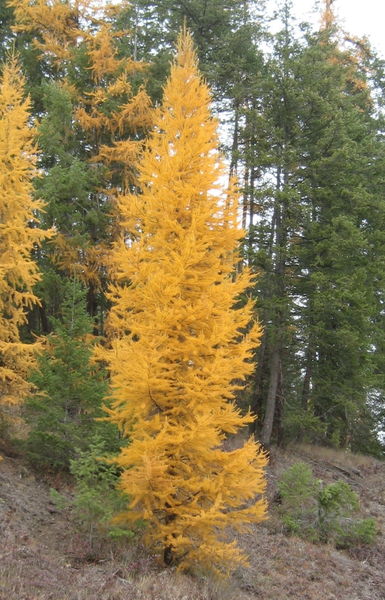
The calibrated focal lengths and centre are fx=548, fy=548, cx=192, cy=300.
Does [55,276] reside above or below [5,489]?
above

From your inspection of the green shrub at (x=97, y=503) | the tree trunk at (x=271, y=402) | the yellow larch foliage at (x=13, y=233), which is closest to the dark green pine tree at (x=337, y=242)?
the tree trunk at (x=271, y=402)

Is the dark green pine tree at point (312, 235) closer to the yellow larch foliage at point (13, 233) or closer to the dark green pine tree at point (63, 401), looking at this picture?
the dark green pine tree at point (63, 401)

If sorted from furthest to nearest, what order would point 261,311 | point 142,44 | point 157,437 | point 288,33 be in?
1. point 142,44
2. point 288,33
3. point 261,311
4. point 157,437

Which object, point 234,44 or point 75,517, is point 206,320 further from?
point 234,44

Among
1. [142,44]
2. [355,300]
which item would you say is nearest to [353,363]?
[355,300]

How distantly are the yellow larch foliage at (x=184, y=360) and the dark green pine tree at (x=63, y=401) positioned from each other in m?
2.06

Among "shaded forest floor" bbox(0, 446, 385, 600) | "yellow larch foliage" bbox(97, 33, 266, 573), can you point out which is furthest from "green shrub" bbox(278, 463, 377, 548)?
"yellow larch foliage" bbox(97, 33, 266, 573)

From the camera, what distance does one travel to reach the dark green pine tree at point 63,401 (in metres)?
11.5

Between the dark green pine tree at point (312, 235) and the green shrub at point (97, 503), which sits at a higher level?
the dark green pine tree at point (312, 235)

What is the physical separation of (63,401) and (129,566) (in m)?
3.96

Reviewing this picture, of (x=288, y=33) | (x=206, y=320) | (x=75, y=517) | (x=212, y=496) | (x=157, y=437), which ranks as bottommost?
(x=75, y=517)

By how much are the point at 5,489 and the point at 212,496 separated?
4.41 metres

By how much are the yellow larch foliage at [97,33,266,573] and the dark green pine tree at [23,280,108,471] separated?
2064 millimetres

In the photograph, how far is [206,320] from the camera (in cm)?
950
